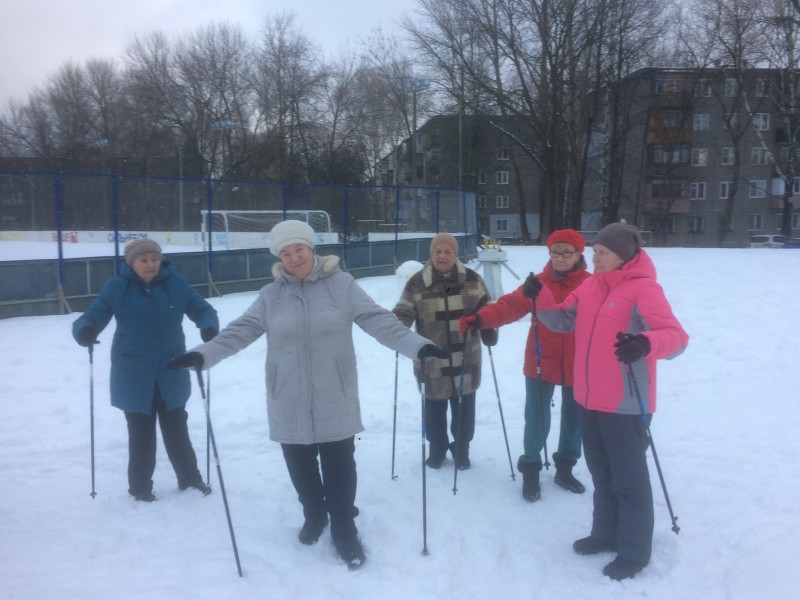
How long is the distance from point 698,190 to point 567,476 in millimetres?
46592

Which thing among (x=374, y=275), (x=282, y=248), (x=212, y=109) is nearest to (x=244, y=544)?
(x=282, y=248)

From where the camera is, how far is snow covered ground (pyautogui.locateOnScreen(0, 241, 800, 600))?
3.18 metres

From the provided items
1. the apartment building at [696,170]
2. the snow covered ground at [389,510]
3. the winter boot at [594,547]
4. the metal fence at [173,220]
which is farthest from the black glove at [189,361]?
the apartment building at [696,170]

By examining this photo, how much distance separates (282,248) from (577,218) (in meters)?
25.0

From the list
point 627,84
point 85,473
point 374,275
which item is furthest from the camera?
point 627,84

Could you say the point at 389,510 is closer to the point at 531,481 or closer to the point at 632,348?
the point at 531,481

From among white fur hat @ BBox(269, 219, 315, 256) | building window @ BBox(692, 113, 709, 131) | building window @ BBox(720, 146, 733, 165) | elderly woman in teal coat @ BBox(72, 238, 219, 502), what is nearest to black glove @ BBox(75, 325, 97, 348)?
elderly woman in teal coat @ BBox(72, 238, 219, 502)

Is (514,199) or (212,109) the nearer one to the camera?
(212,109)

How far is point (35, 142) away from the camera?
36344 mm

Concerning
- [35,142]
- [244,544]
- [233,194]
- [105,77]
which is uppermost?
[105,77]

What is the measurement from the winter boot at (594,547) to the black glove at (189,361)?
7.52ft

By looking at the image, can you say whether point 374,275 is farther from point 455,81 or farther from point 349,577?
point 455,81

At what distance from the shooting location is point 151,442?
4035 millimetres

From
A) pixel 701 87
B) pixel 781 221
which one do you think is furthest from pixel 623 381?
pixel 781 221
